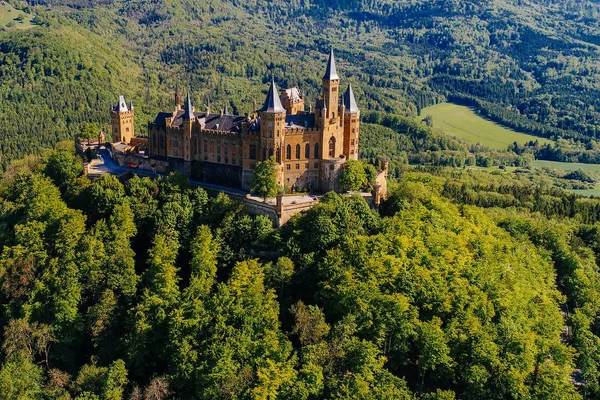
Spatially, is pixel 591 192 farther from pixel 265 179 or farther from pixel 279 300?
pixel 279 300

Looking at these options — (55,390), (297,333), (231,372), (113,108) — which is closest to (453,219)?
(297,333)

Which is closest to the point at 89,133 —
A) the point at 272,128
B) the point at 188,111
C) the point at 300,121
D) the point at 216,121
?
the point at 188,111

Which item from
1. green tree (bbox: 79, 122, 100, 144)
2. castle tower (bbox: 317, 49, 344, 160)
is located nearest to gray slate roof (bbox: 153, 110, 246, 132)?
castle tower (bbox: 317, 49, 344, 160)

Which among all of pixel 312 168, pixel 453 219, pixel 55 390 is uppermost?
pixel 312 168

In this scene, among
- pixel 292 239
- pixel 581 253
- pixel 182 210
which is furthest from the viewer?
pixel 581 253

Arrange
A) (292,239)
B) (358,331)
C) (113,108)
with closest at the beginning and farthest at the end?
(358,331) → (292,239) → (113,108)

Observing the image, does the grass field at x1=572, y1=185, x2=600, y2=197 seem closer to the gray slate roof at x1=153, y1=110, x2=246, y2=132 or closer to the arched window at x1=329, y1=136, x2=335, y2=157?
the arched window at x1=329, y1=136, x2=335, y2=157

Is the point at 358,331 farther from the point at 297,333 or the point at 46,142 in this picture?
the point at 46,142
